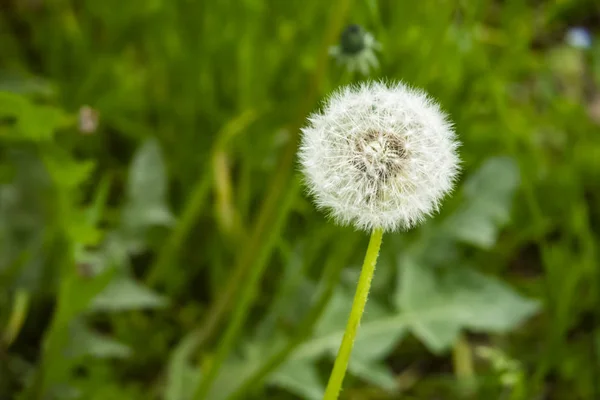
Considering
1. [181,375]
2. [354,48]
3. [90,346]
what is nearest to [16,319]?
[90,346]

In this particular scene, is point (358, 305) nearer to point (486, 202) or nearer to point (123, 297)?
point (123, 297)

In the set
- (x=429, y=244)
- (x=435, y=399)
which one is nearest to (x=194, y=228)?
(x=429, y=244)

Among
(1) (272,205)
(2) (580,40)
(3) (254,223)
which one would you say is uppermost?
(2) (580,40)

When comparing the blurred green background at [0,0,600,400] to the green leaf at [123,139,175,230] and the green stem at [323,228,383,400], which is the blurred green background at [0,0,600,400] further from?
the green stem at [323,228,383,400]

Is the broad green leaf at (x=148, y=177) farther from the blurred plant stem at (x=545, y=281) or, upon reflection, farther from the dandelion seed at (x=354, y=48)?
the blurred plant stem at (x=545, y=281)

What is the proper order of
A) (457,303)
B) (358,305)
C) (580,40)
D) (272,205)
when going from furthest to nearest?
(580,40) → (457,303) → (272,205) → (358,305)
